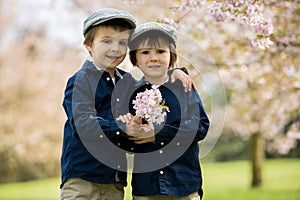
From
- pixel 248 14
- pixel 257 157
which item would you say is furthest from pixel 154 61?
pixel 257 157

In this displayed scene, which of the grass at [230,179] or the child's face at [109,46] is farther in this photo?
the grass at [230,179]

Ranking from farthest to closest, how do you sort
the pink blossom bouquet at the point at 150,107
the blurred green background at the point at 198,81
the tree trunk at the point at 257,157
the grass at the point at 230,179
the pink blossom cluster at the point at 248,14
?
the grass at the point at 230,179 → the tree trunk at the point at 257,157 → the blurred green background at the point at 198,81 → the pink blossom cluster at the point at 248,14 → the pink blossom bouquet at the point at 150,107

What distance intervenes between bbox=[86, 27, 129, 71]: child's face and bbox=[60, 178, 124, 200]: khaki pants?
0.62 metres

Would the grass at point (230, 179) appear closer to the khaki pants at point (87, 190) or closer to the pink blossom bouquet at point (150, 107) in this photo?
the khaki pants at point (87, 190)

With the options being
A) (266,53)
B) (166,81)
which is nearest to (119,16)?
(166,81)

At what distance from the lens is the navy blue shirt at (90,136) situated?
2.60m

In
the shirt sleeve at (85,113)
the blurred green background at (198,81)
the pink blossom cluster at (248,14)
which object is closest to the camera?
the shirt sleeve at (85,113)

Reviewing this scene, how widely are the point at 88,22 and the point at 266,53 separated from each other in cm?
315

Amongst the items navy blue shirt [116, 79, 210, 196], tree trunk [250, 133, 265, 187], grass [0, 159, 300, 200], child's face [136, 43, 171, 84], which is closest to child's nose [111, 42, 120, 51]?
child's face [136, 43, 171, 84]

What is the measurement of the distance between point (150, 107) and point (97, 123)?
0.95ft

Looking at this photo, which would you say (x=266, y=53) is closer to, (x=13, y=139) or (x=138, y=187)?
(x=138, y=187)

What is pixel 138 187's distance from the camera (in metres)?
2.68

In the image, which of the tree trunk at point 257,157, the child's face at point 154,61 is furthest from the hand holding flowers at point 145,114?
the tree trunk at point 257,157

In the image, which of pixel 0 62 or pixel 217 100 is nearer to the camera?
pixel 217 100
